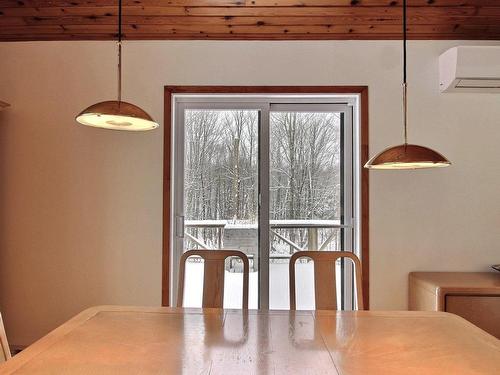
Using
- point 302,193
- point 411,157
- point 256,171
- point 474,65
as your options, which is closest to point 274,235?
point 302,193

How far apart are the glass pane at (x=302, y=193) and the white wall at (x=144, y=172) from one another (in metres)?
0.31

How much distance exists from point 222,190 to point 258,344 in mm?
1765

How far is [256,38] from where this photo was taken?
286 centimetres

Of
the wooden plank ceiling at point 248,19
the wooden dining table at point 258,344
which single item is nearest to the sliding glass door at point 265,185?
the wooden plank ceiling at point 248,19

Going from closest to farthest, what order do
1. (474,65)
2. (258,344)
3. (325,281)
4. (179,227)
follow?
(258,344) → (325,281) → (474,65) → (179,227)

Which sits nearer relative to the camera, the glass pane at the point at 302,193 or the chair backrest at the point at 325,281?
the chair backrest at the point at 325,281

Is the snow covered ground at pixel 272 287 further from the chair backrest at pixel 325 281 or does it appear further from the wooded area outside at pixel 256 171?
the chair backrest at pixel 325 281

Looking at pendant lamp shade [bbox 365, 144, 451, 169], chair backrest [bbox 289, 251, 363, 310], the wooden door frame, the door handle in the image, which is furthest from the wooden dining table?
the door handle

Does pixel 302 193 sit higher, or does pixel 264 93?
pixel 264 93

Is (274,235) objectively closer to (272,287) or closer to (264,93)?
(272,287)

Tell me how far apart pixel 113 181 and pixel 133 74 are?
79 centimetres

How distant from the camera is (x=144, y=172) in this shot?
2.84 meters

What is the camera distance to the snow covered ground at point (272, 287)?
2.99 metres

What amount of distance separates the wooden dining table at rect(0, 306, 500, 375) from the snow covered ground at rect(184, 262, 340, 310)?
4.08 feet
